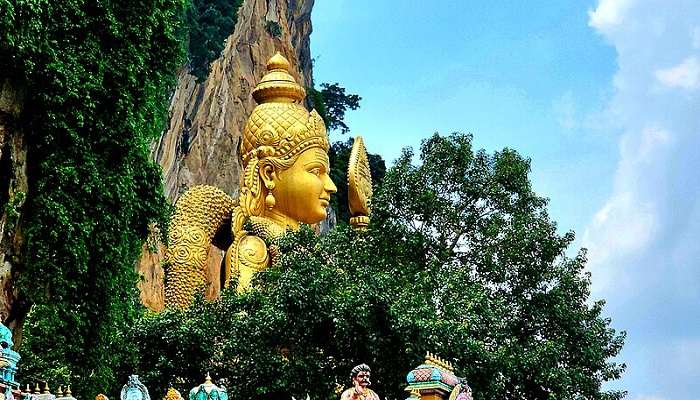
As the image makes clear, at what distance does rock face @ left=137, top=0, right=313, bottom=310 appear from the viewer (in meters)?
18.3

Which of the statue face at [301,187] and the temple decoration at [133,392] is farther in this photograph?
the statue face at [301,187]

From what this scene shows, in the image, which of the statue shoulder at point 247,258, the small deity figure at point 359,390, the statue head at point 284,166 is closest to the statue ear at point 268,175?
the statue head at point 284,166

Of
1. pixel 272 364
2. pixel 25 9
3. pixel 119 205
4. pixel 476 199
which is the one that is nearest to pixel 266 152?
pixel 476 199

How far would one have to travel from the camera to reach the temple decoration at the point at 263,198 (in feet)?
57.6

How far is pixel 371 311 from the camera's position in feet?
44.9

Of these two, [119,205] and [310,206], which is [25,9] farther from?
[310,206]

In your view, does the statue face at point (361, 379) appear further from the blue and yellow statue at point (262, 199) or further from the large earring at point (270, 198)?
the large earring at point (270, 198)

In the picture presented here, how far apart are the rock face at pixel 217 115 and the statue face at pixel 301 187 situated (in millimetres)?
1211

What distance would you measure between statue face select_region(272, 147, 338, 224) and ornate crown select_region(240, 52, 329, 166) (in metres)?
0.15

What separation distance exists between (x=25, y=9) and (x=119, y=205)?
2.01 m

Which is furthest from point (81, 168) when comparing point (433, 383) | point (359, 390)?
point (433, 383)

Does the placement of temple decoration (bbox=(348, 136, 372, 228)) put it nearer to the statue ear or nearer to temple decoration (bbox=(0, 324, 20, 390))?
the statue ear

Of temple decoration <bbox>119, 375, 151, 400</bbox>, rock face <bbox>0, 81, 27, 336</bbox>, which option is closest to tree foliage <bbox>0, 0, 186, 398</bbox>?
rock face <bbox>0, 81, 27, 336</bbox>

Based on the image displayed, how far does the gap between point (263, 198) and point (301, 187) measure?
0.52 meters
